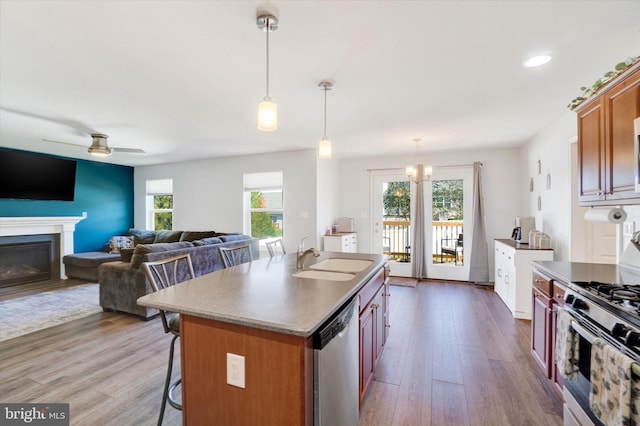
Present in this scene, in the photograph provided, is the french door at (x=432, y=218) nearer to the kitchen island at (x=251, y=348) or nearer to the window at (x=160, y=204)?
the kitchen island at (x=251, y=348)

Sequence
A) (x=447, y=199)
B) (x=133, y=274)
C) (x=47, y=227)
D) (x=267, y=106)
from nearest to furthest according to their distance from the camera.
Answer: (x=267, y=106)
(x=133, y=274)
(x=47, y=227)
(x=447, y=199)

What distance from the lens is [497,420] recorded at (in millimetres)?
1852

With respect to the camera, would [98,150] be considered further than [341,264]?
Yes

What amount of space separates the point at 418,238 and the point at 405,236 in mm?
315

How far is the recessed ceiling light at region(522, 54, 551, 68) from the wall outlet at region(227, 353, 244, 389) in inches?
109

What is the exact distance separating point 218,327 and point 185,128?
349 cm

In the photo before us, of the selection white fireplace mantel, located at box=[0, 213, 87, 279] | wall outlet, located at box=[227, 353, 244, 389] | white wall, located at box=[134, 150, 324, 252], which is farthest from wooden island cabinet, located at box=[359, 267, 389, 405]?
white fireplace mantel, located at box=[0, 213, 87, 279]

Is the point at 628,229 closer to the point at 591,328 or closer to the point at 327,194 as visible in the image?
the point at 591,328

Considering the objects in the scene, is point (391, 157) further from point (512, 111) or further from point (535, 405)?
point (535, 405)

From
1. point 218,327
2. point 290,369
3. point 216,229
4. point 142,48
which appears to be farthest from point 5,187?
point 290,369

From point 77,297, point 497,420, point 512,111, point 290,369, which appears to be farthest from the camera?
point 77,297

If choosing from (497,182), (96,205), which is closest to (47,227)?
(96,205)

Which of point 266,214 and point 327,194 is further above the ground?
point 327,194

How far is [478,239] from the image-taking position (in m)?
5.15
